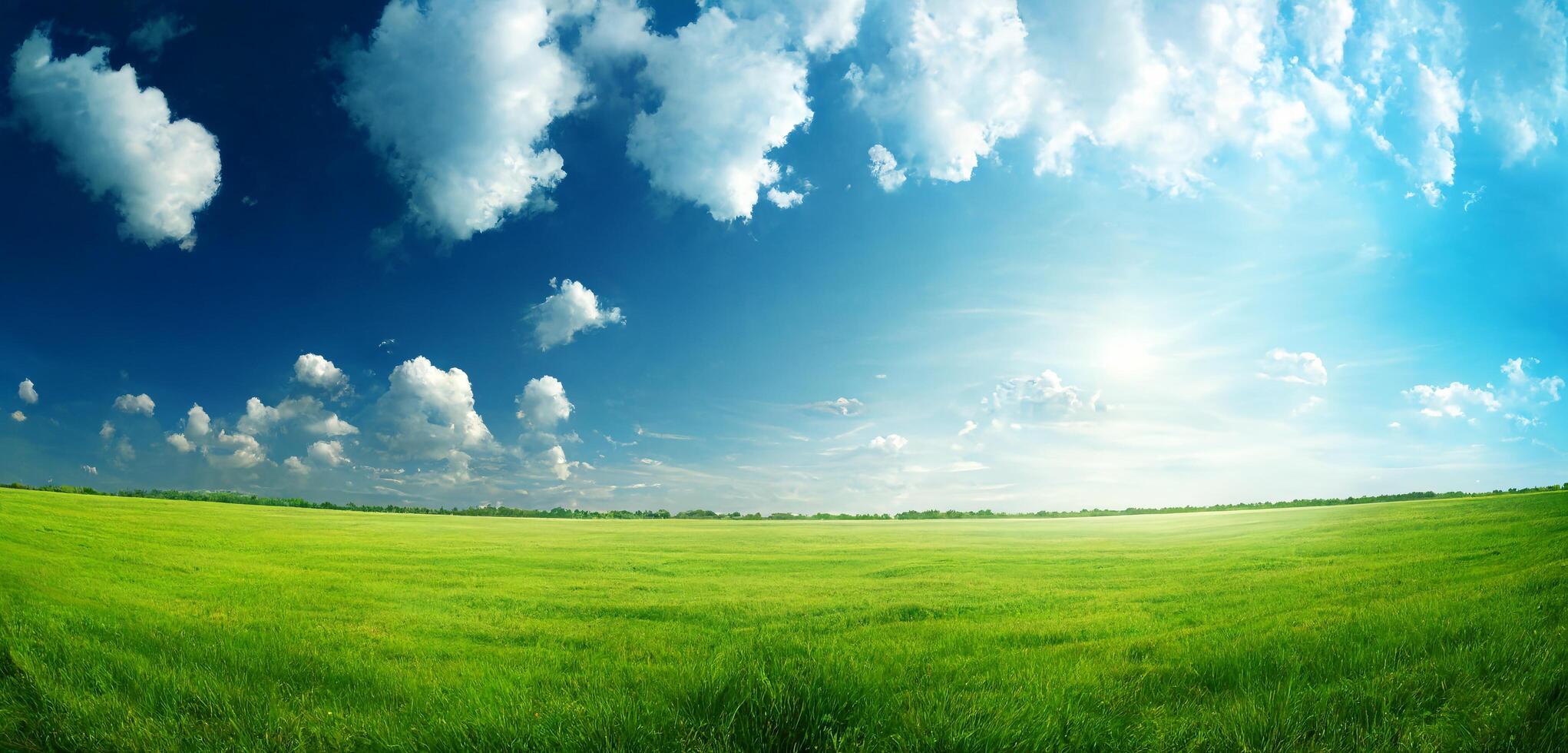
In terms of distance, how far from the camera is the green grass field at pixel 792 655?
3.52m

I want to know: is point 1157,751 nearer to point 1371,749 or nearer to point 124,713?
point 1371,749

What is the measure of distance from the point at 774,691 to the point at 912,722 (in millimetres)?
778

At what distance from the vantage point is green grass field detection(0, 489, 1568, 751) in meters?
3.52

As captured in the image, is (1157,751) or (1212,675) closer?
(1157,751)

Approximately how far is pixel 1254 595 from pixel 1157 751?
9291mm

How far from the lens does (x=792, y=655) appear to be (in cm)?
423

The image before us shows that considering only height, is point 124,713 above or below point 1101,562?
above

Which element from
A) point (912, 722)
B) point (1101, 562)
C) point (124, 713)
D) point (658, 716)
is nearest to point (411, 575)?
point (124, 713)

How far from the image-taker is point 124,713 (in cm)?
457

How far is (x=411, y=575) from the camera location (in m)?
15.4

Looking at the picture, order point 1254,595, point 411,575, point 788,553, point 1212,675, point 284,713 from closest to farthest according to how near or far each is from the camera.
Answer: point 284,713 → point 1212,675 → point 1254,595 → point 411,575 → point 788,553

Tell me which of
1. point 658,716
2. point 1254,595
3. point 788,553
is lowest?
point 788,553

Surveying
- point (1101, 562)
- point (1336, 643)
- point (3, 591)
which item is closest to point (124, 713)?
point (3, 591)

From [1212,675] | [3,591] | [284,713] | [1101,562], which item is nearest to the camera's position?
[284,713]
